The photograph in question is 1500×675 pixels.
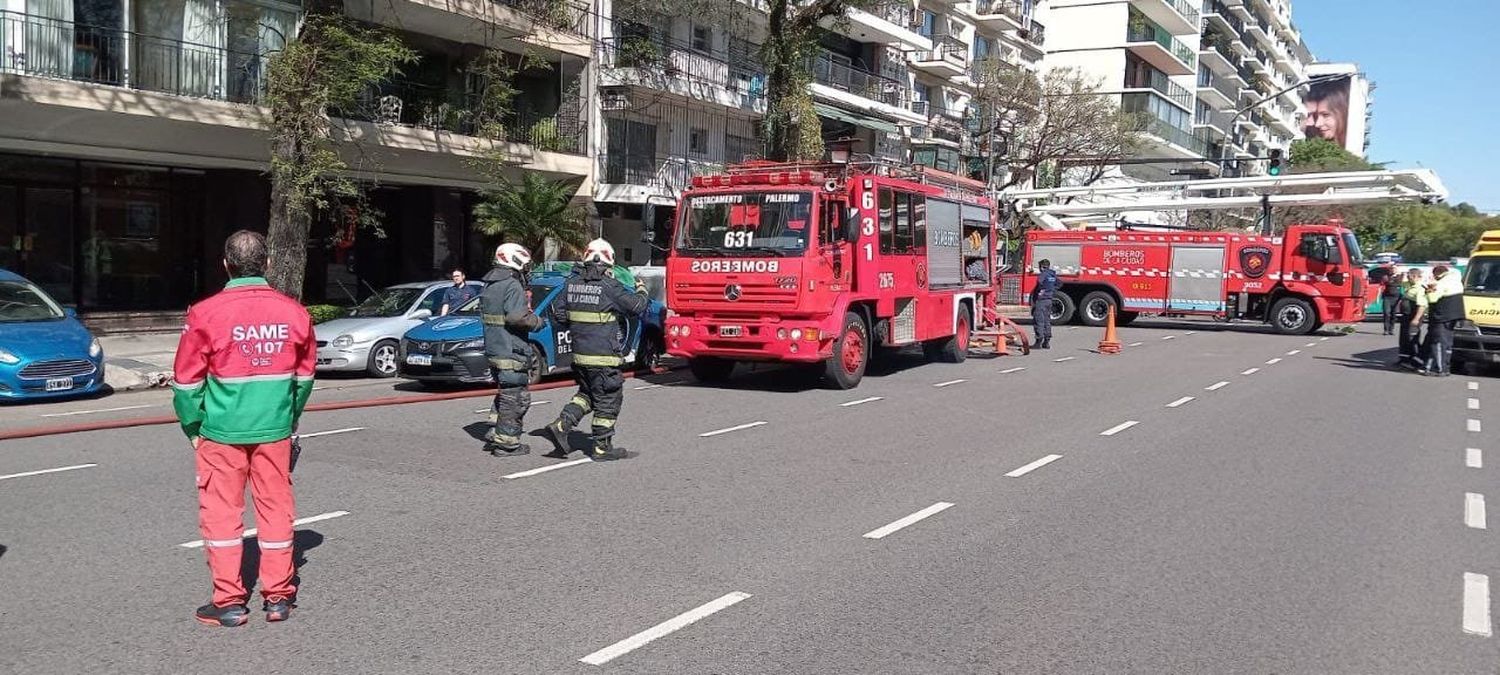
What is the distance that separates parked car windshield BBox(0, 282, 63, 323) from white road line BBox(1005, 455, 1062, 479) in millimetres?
11469

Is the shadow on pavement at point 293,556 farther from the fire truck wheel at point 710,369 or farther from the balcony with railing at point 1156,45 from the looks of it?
the balcony with railing at point 1156,45

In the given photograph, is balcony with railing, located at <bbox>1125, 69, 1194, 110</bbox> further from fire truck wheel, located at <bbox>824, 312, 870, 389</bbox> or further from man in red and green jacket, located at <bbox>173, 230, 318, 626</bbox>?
man in red and green jacket, located at <bbox>173, 230, 318, 626</bbox>

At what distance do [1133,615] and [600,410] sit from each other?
16.2 feet

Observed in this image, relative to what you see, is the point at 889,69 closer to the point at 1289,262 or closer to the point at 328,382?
the point at 1289,262

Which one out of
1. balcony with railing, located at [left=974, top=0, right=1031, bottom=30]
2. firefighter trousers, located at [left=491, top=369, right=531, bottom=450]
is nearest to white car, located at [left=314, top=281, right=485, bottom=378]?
firefighter trousers, located at [left=491, top=369, right=531, bottom=450]

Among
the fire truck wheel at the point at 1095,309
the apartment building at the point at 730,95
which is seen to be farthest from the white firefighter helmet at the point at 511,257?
the fire truck wheel at the point at 1095,309

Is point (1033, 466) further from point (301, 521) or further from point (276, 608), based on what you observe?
point (276, 608)

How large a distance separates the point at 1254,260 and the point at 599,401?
80.5 ft

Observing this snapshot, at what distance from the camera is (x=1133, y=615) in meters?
5.55

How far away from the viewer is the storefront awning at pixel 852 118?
3195cm

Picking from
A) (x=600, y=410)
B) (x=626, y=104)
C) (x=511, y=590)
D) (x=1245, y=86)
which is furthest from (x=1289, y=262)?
(x=1245, y=86)

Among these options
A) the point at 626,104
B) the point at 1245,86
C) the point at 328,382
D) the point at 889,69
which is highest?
the point at 1245,86

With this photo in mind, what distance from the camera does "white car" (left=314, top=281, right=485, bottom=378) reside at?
15664mm

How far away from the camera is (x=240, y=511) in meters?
5.09
